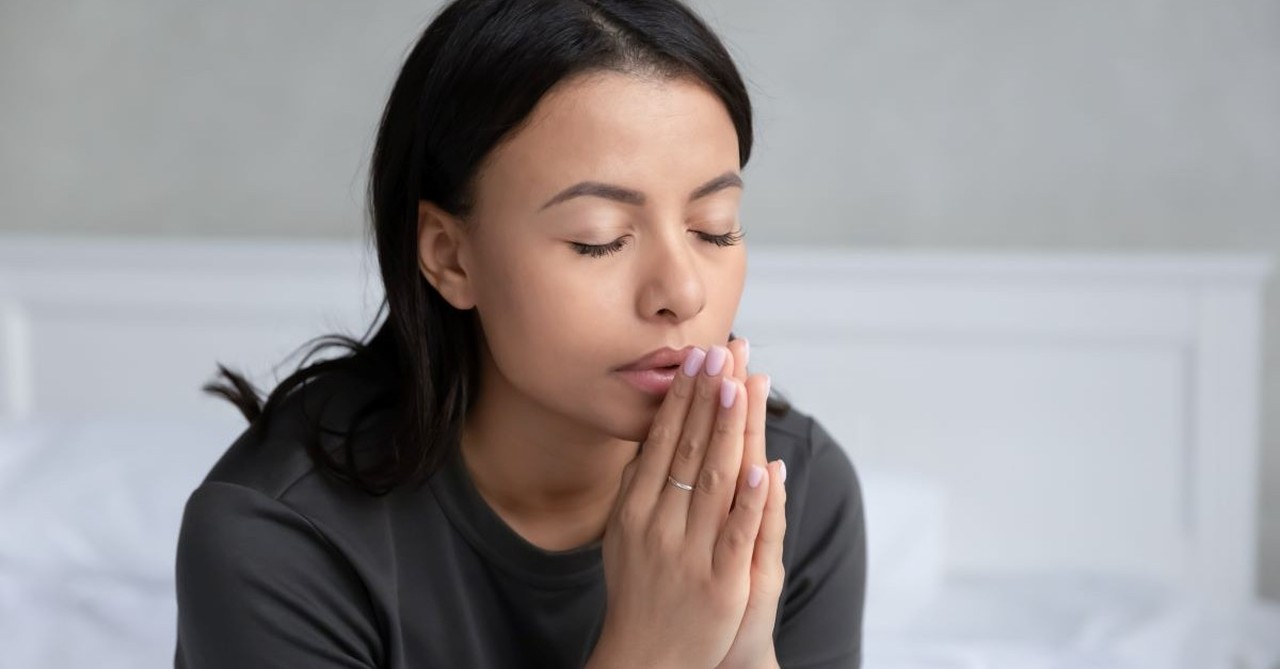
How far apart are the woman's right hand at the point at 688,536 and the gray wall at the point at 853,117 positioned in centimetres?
146

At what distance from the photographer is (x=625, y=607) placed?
1093 millimetres

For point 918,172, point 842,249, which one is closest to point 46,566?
point 842,249

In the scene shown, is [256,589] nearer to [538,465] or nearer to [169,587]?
[538,465]

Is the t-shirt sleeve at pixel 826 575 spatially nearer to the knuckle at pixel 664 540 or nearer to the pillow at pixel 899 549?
the knuckle at pixel 664 540

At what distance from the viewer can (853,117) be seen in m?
2.45

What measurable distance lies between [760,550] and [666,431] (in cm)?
13

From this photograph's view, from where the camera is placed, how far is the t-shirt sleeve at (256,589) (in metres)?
1.10

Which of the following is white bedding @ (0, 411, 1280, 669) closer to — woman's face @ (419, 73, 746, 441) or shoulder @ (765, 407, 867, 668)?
shoulder @ (765, 407, 867, 668)

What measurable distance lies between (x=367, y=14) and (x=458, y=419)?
1.53m

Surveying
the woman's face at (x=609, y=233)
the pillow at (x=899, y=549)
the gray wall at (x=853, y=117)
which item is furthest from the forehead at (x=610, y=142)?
the gray wall at (x=853, y=117)

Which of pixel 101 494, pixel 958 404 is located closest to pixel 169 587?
pixel 101 494

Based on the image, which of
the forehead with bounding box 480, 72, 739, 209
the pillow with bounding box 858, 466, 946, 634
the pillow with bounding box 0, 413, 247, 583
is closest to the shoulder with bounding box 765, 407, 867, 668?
the forehead with bounding box 480, 72, 739, 209

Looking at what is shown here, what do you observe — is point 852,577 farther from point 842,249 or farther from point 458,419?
point 842,249

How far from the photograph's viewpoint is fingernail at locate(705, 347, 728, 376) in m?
1.04
